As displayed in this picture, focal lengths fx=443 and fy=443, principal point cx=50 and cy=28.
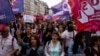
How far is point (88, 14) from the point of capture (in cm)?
1132

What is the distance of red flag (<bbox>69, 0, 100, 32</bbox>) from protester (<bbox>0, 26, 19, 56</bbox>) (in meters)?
1.79

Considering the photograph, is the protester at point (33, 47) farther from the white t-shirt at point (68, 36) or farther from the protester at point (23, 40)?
the white t-shirt at point (68, 36)

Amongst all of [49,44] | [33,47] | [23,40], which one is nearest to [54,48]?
[49,44]

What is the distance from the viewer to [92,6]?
Result: 11.2 metres

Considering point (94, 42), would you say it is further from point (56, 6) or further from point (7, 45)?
point (56, 6)

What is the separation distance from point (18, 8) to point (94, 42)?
8.27 m

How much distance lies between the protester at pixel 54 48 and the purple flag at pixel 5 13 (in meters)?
1.46

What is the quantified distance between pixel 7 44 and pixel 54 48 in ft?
5.45

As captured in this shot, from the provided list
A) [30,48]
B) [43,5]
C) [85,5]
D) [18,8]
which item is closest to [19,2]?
[18,8]

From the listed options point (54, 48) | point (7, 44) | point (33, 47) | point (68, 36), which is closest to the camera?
point (7, 44)

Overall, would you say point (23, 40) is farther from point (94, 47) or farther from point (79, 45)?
point (94, 47)

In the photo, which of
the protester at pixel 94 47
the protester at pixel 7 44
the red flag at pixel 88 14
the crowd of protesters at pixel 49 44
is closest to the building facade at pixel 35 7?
the crowd of protesters at pixel 49 44

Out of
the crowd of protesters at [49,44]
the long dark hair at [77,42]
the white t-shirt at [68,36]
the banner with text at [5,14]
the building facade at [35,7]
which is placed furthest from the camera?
the building facade at [35,7]

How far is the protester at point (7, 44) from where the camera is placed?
11211 mm
